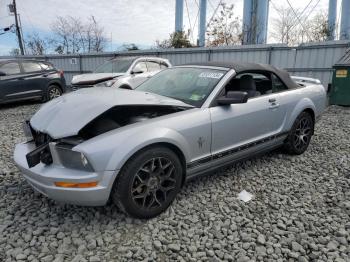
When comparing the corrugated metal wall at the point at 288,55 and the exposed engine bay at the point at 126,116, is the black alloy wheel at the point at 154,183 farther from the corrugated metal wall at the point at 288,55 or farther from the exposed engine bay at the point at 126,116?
the corrugated metal wall at the point at 288,55

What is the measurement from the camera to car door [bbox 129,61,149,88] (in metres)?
8.70

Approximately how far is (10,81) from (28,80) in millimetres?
572

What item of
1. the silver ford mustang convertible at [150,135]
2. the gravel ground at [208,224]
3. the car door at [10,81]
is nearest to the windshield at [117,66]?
the car door at [10,81]

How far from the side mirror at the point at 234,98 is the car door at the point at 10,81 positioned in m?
8.04

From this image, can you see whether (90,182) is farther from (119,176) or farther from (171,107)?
(171,107)

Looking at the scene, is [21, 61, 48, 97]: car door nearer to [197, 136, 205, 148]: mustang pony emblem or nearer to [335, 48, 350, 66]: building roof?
[197, 136, 205, 148]: mustang pony emblem

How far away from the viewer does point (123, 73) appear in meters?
8.80

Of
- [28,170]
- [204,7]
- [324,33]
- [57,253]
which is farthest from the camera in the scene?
[204,7]

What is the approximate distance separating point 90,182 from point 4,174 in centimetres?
211

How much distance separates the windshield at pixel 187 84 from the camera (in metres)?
3.36

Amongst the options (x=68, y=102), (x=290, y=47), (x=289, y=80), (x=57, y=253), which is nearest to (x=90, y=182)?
(x=57, y=253)

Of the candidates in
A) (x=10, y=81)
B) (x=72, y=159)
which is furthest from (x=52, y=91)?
(x=72, y=159)

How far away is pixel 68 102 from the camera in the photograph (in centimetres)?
300

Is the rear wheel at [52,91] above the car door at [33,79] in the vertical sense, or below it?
below
